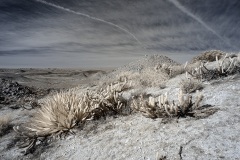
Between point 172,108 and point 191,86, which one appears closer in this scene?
point 172,108

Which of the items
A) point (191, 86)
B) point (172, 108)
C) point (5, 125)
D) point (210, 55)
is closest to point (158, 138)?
point (172, 108)

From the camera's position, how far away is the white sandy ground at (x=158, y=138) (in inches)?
158

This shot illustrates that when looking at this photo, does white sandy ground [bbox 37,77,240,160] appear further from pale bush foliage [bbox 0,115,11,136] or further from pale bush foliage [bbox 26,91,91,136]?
pale bush foliage [bbox 0,115,11,136]

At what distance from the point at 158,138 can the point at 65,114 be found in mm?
2430

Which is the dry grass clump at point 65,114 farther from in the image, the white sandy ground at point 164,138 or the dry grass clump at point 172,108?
the dry grass clump at point 172,108

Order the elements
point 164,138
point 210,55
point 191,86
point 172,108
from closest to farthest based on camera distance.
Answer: point 164,138 → point 172,108 → point 191,86 → point 210,55

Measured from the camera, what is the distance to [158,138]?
183 inches

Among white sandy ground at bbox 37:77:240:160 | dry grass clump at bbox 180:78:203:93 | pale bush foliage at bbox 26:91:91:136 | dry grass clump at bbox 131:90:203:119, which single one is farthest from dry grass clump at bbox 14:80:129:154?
dry grass clump at bbox 180:78:203:93

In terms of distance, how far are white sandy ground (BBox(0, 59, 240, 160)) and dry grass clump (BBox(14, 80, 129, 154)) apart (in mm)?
251

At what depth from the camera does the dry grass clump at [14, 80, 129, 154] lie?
6.07 m

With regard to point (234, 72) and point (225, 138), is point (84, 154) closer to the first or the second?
point (225, 138)

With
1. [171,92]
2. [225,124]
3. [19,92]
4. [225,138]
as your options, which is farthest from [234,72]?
[19,92]

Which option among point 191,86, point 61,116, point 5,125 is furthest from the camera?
point 5,125

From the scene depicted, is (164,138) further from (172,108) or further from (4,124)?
(4,124)
